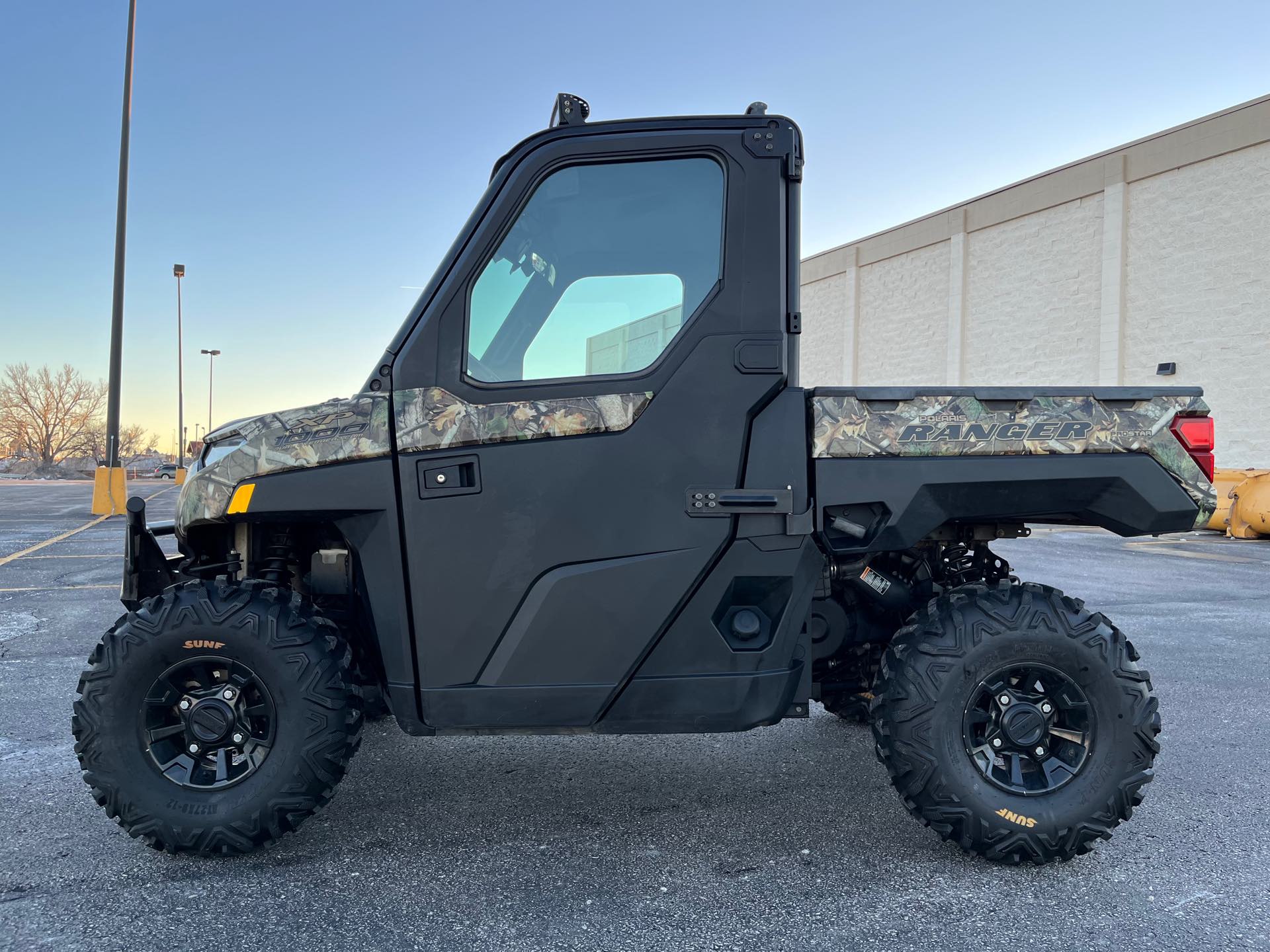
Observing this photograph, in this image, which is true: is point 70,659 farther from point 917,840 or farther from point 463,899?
point 917,840

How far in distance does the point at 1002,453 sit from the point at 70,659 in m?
5.83

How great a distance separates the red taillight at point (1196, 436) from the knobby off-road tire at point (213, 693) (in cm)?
293

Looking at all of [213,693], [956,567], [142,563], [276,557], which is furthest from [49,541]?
[956,567]

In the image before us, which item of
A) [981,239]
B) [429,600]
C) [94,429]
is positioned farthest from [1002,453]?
[94,429]

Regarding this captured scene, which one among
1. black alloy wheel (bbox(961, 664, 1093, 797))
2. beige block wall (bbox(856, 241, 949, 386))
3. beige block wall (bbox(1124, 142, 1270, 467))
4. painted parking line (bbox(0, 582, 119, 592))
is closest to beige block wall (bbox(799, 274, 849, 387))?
beige block wall (bbox(856, 241, 949, 386))

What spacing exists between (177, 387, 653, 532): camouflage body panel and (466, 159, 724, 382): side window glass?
0.43 ft

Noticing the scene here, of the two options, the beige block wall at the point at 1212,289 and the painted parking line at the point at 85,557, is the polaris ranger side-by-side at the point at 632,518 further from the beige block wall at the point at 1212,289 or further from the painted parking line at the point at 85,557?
the beige block wall at the point at 1212,289

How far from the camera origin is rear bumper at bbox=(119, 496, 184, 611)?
10.6 ft

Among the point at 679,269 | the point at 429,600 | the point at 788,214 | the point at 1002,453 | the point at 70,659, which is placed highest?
the point at 788,214

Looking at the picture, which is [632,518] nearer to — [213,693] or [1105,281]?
[213,693]

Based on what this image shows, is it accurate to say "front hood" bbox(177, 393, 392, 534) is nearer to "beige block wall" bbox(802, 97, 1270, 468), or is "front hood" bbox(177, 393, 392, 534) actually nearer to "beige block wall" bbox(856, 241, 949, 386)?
"beige block wall" bbox(802, 97, 1270, 468)

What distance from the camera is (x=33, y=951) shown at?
7.72 feet

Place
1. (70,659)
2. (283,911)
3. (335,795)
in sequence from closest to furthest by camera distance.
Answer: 1. (283,911)
2. (335,795)
3. (70,659)

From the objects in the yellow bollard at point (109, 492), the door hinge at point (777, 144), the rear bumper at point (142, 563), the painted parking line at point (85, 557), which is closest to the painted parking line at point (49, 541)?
the painted parking line at point (85, 557)
